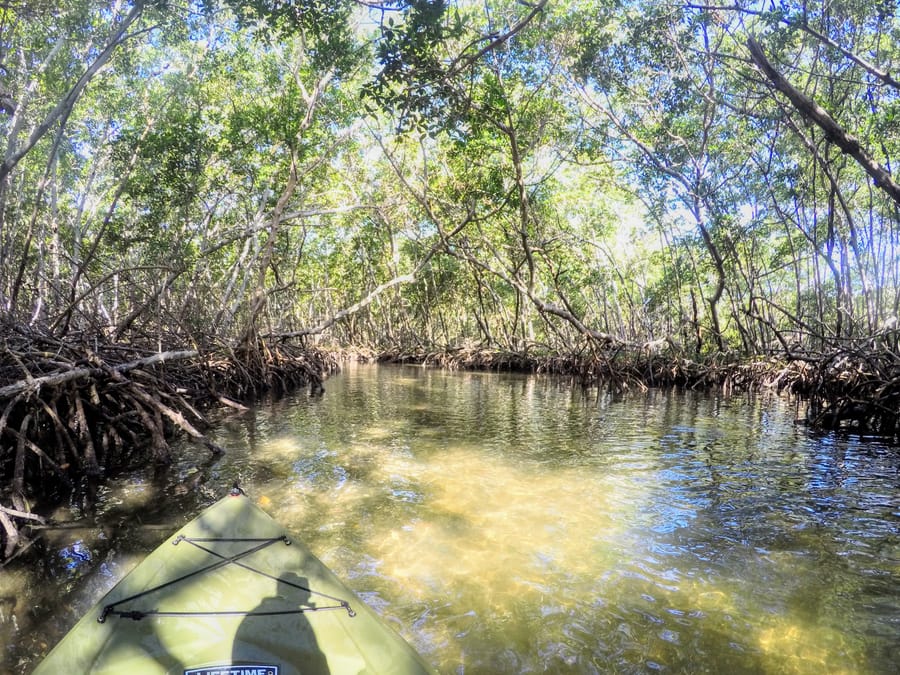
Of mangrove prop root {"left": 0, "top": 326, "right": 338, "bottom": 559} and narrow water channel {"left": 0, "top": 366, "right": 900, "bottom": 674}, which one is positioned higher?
mangrove prop root {"left": 0, "top": 326, "right": 338, "bottom": 559}

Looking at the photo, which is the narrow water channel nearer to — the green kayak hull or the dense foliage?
the green kayak hull

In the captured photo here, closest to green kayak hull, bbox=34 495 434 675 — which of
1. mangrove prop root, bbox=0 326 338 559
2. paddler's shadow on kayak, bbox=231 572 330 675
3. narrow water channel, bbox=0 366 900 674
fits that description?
paddler's shadow on kayak, bbox=231 572 330 675

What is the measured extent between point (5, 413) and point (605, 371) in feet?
38.7

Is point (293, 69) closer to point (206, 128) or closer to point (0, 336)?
point (206, 128)

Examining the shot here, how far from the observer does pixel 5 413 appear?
11.0 ft

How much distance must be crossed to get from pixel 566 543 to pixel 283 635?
2.01 meters

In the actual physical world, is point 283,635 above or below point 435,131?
below

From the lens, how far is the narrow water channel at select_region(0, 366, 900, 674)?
2193 mm

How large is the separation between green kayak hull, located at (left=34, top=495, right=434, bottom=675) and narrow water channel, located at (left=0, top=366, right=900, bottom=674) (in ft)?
1.86

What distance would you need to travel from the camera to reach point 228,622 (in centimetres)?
173

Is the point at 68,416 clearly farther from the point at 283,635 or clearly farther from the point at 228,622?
the point at 283,635

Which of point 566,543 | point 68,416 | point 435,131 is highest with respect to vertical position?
point 435,131

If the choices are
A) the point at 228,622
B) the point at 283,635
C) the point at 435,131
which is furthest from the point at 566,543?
the point at 435,131

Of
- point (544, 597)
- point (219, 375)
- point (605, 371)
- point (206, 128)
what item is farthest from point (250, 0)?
point (605, 371)
